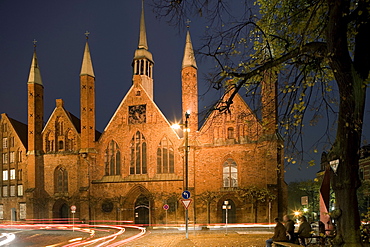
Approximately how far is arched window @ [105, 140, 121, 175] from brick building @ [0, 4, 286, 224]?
0.33 feet

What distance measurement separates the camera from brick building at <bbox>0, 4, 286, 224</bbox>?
1325 inches

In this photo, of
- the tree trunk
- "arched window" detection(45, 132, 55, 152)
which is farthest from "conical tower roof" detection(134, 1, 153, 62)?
the tree trunk

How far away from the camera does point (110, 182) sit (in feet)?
123

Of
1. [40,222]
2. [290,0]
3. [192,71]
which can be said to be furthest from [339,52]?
[40,222]

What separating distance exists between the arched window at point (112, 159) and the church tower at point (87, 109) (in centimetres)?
168

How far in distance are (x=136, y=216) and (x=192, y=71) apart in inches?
592

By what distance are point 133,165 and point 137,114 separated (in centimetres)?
513

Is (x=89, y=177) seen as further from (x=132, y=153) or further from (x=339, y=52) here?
(x=339, y=52)

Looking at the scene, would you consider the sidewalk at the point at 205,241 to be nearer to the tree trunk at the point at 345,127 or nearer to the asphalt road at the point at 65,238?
the asphalt road at the point at 65,238

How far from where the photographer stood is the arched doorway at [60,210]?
39.0 m

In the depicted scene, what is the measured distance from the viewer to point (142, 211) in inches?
1452

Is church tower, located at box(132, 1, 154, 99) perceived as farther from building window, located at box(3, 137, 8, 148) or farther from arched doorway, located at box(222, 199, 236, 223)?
arched doorway, located at box(222, 199, 236, 223)

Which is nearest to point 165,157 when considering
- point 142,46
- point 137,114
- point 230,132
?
point 137,114

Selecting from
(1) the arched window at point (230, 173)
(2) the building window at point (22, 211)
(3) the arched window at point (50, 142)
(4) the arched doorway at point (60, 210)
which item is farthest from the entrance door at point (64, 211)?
(1) the arched window at point (230, 173)
